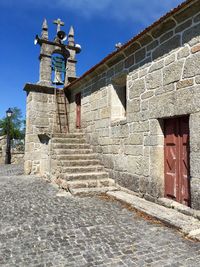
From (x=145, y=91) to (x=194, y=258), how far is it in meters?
3.36

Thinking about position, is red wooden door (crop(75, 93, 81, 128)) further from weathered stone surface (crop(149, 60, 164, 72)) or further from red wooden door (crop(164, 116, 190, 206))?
red wooden door (crop(164, 116, 190, 206))

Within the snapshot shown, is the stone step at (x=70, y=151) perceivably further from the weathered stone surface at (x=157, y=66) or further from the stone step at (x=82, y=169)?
the weathered stone surface at (x=157, y=66)

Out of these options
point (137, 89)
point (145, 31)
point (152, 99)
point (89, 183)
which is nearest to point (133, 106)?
point (137, 89)

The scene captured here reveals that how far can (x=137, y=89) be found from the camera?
5.46 metres

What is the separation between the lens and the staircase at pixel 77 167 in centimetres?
592

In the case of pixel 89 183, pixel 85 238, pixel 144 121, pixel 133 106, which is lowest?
pixel 85 238

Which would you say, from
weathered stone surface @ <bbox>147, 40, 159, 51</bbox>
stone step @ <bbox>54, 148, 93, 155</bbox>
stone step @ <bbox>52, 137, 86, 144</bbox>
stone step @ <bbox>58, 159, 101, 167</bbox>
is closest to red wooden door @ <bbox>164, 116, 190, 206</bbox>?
weathered stone surface @ <bbox>147, 40, 159, 51</bbox>

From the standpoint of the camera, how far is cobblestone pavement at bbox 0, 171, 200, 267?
261cm

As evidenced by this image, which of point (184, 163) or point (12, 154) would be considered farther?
point (12, 154)

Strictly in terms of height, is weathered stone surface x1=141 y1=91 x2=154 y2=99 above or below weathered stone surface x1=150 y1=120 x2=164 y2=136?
above

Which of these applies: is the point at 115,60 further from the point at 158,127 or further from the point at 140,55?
the point at 158,127

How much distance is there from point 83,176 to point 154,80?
289 centimetres

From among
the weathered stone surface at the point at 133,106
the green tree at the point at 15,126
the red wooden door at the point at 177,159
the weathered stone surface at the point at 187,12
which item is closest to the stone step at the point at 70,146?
the weathered stone surface at the point at 133,106

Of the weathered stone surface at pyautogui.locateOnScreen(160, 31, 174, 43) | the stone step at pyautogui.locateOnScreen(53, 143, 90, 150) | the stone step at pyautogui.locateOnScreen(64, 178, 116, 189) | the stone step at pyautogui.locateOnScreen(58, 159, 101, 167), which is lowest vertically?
the stone step at pyautogui.locateOnScreen(64, 178, 116, 189)
